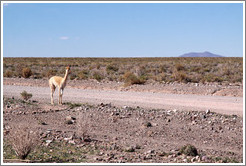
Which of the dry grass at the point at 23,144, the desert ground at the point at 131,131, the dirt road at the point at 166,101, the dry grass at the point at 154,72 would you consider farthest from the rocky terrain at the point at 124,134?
the dry grass at the point at 154,72

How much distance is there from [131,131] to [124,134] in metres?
0.46

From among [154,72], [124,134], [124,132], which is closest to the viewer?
[124,134]

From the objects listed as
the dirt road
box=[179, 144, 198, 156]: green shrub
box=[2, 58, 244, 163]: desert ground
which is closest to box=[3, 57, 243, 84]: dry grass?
the dirt road

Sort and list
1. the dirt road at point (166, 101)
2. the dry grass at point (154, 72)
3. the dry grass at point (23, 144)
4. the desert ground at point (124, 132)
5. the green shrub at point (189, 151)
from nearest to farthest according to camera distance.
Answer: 1. the dry grass at point (23, 144)
2. the desert ground at point (124, 132)
3. the green shrub at point (189, 151)
4. the dirt road at point (166, 101)
5. the dry grass at point (154, 72)

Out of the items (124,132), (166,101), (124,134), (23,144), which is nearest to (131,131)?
(124,132)

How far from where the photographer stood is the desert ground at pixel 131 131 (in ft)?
31.8

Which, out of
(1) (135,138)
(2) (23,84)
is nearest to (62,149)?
(1) (135,138)

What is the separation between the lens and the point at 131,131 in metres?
12.6

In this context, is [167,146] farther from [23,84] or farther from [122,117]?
[23,84]

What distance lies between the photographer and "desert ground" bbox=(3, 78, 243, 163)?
9680 mm

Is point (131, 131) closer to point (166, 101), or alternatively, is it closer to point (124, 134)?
point (124, 134)

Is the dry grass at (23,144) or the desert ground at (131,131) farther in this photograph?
the desert ground at (131,131)

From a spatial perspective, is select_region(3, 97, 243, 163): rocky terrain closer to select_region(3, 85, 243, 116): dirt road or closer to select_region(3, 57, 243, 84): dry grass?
select_region(3, 85, 243, 116): dirt road

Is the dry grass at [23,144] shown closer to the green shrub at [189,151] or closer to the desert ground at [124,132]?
the desert ground at [124,132]
